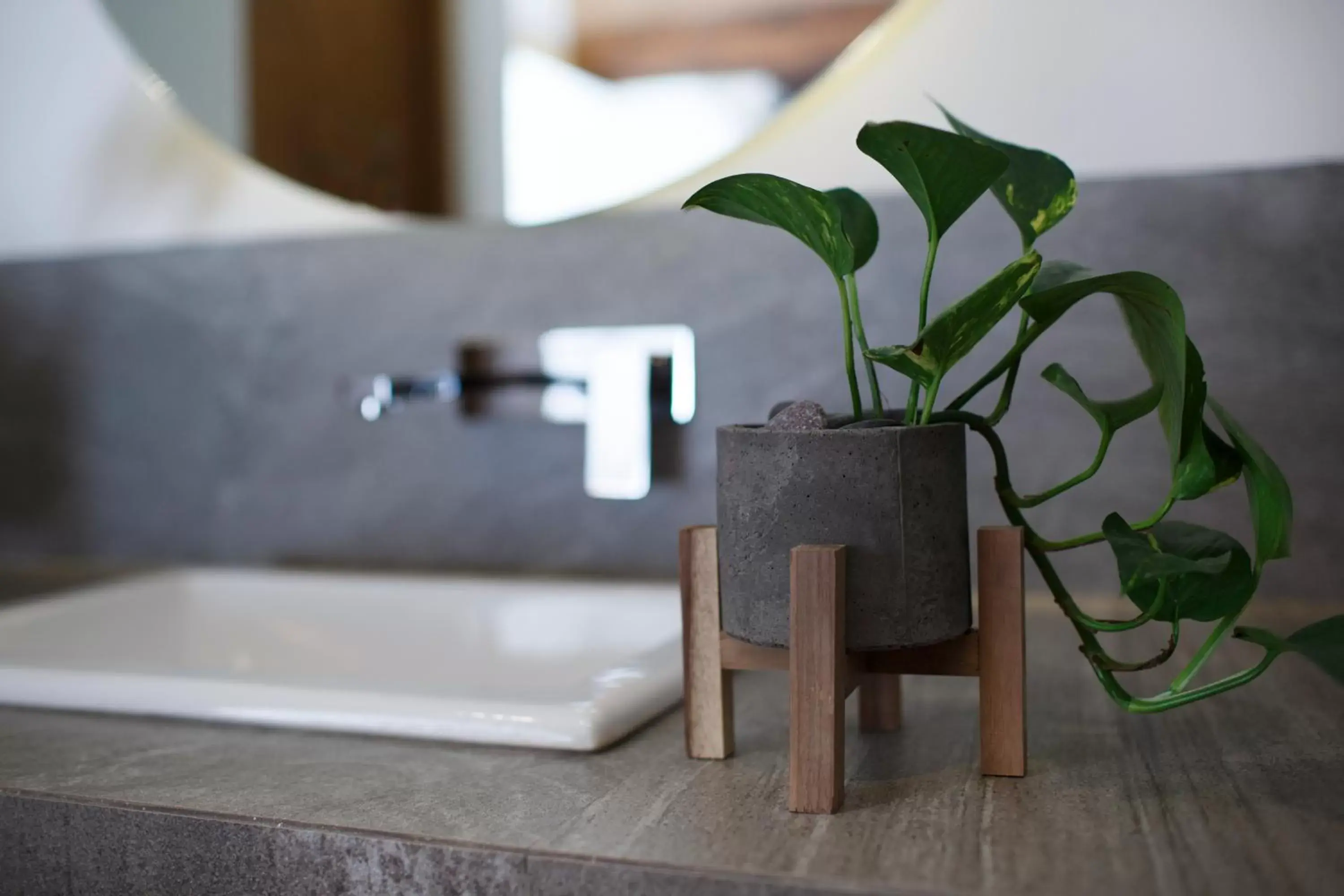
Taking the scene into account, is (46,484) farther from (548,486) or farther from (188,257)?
(548,486)

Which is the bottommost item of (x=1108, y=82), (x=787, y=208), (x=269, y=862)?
(x=269, y=862)

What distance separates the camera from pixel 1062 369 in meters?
0.63

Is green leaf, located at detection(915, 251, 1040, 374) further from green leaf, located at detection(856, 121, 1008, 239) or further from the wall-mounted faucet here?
the wall-mounted faucet

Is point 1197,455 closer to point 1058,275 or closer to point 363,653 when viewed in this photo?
point 1058,275

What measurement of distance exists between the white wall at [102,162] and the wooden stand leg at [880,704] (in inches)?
33.6

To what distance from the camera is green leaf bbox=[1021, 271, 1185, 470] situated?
0.55 m

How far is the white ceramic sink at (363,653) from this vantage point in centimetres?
73

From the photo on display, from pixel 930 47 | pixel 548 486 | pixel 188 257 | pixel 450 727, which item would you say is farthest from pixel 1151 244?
pixel 188 257

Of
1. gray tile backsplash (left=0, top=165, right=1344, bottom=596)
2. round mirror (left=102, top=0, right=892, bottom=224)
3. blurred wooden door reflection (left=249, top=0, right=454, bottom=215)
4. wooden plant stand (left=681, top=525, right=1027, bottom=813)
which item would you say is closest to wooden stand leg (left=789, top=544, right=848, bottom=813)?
wooden plant stand (left=681, top=525, right=1027, bottom=813)

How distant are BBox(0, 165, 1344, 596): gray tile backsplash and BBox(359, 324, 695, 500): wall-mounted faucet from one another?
0.02 meters

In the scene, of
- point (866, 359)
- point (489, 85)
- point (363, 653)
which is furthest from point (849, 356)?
point (489, 85)

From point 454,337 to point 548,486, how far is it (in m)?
0.19

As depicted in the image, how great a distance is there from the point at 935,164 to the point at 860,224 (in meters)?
0.13

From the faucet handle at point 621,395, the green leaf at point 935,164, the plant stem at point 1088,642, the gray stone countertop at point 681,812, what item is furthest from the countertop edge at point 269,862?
the faucet handle at point 621,395
